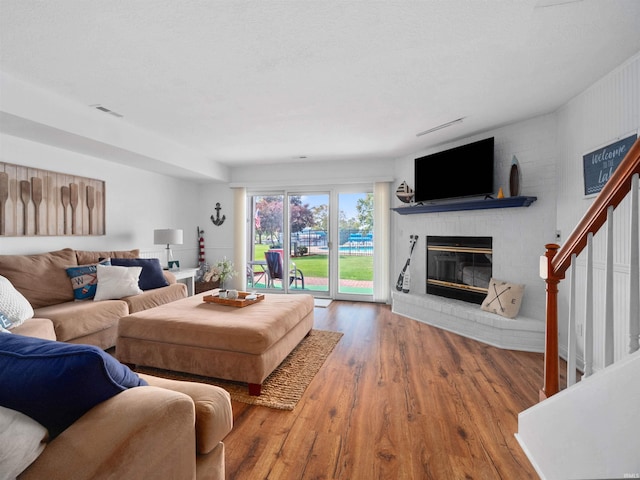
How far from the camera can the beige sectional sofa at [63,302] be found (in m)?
2.60

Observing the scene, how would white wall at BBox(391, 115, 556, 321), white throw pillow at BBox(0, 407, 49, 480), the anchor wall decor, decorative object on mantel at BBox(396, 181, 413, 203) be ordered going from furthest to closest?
the anchor wall decor → decorative object on mantel at BBox(396, 181, 413, 203) → white wall at BBox(391, 115, 556, 321) → white throw pillow at BBox(0, 407, 49, 480)

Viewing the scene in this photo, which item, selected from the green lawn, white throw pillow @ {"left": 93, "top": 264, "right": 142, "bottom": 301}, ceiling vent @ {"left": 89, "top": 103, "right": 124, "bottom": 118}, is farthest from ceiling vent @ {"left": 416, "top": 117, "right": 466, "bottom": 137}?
white throw pillow @ {"left": 93, "top": 264, "right": 142, "bottom": 301}

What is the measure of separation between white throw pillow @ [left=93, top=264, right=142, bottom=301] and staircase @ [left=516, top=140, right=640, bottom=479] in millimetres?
3560

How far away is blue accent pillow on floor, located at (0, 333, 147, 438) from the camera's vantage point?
774mm

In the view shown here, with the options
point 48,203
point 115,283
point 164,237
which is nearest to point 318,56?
point 115,283

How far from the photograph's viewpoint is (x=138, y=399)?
0.89 metres

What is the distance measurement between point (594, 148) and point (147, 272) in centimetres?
468

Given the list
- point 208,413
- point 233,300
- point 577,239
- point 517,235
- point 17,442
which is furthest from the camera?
point 517,235

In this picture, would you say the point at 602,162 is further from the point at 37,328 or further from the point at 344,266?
the point at 37,328

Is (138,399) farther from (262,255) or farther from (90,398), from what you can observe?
(262,255)

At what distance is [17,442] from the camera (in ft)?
2.25

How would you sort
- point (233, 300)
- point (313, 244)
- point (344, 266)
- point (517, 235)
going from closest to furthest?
point (233, 300) → point (517, 235) → point (344, 266) → point (313, 244)

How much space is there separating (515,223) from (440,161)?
1212mm

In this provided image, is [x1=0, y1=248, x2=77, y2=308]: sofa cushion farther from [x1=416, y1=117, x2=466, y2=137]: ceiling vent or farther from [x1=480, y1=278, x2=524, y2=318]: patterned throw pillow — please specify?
[x1=480, y1=278, x2=524, y2=318]: patterned throw pillow
